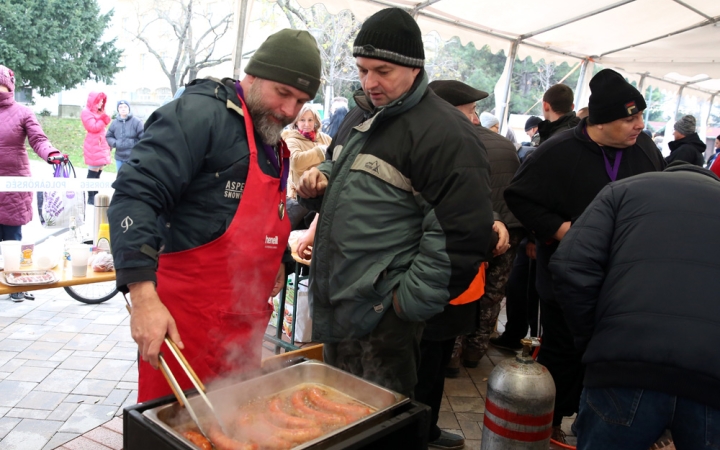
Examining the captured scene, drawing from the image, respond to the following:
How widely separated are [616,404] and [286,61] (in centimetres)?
170

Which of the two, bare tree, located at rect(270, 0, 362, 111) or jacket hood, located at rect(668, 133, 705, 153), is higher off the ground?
bare tree, located at rect(270, 0, 362, 111)

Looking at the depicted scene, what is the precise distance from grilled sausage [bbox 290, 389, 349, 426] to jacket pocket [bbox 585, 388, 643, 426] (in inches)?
39.0

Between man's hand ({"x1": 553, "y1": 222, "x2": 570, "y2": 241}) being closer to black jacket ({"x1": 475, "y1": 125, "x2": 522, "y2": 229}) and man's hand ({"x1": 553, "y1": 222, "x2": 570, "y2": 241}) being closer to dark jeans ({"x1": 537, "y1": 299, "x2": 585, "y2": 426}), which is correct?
dark jeans ({"x1": 537, "y1": 299, "x2": 585, "y2": 426})

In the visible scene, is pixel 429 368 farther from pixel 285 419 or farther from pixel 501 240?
pixel 285 419

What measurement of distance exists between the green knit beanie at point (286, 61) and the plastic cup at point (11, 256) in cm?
213

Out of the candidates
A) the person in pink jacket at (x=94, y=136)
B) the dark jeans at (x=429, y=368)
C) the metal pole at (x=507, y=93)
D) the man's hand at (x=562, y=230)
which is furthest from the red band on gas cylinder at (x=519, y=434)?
the person in pink jacket at (x=94, y=136)

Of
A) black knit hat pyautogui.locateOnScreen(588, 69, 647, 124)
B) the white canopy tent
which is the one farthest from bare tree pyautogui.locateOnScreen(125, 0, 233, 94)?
black knit hat pyautogui.locateOnScreen(588, 69, 647, 124)

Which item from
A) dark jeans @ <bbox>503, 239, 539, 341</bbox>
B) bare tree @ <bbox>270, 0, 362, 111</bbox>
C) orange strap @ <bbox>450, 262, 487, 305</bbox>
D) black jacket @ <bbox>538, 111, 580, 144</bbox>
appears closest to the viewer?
orange strap @ <bbox>450, 262, 487, 305</bbox>

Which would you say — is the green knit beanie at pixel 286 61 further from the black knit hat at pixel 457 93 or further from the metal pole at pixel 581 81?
the metal pole at pixel 581 81

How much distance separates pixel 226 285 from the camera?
71.9 inches

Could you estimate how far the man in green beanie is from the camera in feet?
5.71

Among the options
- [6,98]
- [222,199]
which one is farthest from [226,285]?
[6,98]

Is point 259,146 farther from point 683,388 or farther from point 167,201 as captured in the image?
point 683,388

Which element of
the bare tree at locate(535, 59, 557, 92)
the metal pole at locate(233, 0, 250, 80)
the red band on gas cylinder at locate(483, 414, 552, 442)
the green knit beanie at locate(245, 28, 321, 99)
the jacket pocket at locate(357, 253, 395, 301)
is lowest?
the red band on gas cylinder at locate(483, 414, 552, 442)
